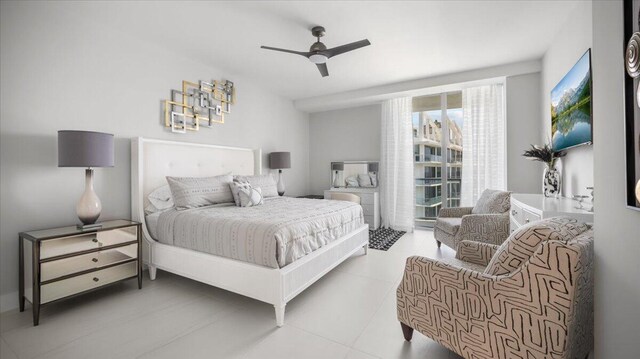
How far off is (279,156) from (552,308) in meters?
4.08

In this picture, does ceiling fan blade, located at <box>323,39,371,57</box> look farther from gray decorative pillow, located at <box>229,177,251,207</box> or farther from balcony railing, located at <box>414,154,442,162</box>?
balcony railing, located at <box>414,154,442,162</box>

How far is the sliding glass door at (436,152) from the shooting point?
185 inches

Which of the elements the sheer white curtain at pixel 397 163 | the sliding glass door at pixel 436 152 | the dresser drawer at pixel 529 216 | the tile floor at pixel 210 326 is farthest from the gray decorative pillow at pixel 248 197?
the sliding glass door at pixel 436 152

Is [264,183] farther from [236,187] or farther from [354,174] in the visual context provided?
[354,174]

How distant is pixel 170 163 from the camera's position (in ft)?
10.4

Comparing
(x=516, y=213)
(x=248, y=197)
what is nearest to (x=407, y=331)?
(x=516, y=213)

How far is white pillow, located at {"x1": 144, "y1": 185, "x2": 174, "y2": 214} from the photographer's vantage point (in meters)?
2.90

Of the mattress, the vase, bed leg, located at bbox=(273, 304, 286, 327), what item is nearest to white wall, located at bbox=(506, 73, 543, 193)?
the vase

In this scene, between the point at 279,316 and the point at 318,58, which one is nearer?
the point at 279,316

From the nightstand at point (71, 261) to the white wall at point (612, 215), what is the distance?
10.4ft

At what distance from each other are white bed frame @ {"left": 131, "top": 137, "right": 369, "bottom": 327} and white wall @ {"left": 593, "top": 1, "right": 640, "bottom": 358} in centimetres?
166

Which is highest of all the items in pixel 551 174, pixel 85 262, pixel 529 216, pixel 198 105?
pixel 198 105

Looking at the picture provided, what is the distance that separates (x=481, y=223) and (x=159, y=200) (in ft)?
11.5

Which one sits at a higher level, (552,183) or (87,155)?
(87,155)
